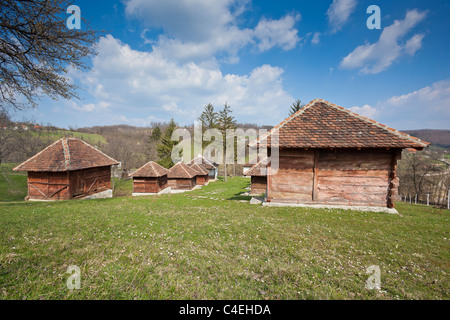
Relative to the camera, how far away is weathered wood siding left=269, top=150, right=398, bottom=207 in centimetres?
1030

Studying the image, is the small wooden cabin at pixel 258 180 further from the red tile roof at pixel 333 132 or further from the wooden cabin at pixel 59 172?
the wooden cabin at pixel 59 172

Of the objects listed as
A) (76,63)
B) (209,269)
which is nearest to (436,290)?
(209,269)

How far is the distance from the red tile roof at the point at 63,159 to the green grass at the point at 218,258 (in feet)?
37.3

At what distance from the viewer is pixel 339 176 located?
10641mm

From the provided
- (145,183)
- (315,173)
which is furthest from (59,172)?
(315,173)

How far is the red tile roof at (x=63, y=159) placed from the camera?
54.6ft

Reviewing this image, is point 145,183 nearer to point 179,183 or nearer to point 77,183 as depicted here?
point 179,183

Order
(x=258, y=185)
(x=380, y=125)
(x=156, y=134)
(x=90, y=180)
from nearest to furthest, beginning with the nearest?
(x=380, y=125) < (x=90, y=180) < (x=258, y=185) < (x=156, y=134)

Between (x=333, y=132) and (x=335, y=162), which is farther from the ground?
(x=333, y=132)

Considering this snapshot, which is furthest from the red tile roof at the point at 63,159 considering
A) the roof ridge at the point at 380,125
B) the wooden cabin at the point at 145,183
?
the roof ridge at the point at 380,125

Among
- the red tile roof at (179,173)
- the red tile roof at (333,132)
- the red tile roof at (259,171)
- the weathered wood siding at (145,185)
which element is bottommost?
the weathered wood siding at (145,185)

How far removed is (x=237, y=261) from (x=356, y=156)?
9902 millimetres

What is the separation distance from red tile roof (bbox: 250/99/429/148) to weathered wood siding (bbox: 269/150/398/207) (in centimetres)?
77

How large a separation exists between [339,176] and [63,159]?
23701 mm
